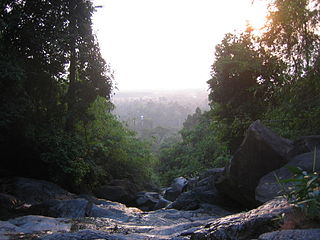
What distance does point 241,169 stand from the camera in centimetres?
1004

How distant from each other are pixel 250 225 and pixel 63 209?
25.5 ft

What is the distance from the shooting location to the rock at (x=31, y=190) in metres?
13.3

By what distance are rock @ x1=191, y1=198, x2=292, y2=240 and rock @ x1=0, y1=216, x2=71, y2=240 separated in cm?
392

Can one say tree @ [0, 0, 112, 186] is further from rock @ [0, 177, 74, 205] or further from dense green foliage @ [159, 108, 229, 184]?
dense green foliage @ [159, 108, 229, 184]

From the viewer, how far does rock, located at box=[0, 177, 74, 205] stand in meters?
13.3

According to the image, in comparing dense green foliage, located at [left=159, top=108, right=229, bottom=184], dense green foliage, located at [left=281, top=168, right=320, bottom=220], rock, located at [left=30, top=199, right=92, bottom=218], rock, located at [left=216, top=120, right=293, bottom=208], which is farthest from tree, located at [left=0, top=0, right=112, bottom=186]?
dense green foliage, located at [left=159, top=108, right=229, bottom=184]

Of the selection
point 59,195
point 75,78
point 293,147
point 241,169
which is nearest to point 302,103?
point 293,147

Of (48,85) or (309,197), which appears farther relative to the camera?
(48,85)

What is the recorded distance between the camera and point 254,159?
9.59 meters

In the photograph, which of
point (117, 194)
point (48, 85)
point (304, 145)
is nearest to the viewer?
point (304, 145)

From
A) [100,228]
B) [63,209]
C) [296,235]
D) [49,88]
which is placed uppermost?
[49,88]

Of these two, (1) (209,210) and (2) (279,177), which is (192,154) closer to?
(1) (209,210)

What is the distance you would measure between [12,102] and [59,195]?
14.5 feet

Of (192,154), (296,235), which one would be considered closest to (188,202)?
(296,235)
